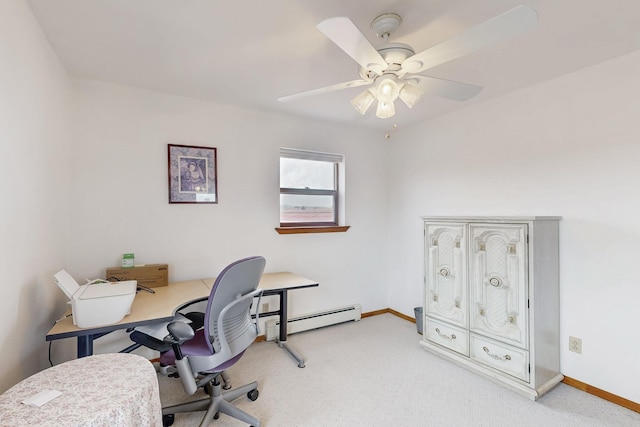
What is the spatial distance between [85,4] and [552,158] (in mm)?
3288

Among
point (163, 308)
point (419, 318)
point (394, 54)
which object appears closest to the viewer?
point (394, 54)

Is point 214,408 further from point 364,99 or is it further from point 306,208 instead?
point 306,208

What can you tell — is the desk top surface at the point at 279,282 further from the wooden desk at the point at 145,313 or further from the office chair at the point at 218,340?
the office chair at the point at 218,340

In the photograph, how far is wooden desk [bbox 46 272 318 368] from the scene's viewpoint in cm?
166

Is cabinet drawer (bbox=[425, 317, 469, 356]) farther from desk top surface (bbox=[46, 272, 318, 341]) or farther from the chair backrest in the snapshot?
the chair backrest

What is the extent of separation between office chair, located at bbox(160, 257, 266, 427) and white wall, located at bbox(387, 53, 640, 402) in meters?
2.36

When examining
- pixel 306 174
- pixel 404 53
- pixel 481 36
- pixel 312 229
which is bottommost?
pixel 312 229

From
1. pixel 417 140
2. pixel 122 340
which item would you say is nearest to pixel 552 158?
pixel 417 140

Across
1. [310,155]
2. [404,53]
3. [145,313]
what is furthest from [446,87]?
[145,313]

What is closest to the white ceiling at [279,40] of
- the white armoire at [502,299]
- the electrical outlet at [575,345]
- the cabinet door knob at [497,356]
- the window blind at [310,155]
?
the window blind at [310,155]

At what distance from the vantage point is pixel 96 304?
166cm

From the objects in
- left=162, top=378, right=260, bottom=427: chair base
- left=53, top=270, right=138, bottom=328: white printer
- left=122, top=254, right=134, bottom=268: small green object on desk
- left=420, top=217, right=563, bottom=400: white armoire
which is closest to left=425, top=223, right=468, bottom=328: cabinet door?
left=420, top=217, right=563, bottom=400: white armoire

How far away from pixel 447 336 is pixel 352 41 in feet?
8.44

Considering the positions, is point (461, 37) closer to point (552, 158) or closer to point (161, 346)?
point (552, 158)
